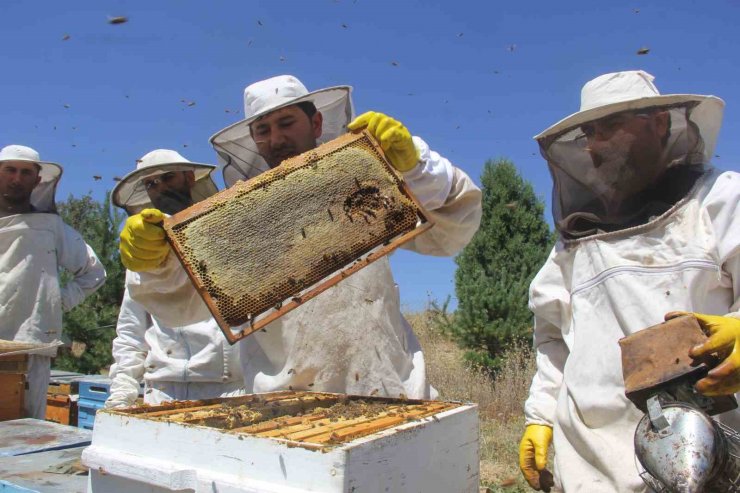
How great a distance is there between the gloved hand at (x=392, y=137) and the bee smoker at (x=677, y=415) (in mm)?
1119

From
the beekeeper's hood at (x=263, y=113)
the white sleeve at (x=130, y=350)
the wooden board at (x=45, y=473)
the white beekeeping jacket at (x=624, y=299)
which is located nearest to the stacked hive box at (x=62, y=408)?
the white sleeve at (x=130, y=350)

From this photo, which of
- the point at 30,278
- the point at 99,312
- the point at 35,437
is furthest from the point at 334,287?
the point at 99,312

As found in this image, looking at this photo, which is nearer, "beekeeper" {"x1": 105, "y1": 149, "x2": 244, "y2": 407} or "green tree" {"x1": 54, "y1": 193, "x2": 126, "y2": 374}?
"beekeeper" {"x1": 105, "y1": 149, "x2": 244, "y2": 407}

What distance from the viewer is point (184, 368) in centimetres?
475

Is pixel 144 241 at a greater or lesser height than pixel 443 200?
lesser

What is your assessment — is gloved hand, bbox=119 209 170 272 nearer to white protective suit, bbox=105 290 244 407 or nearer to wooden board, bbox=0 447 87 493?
wooden board, bbox=0 447 87 493

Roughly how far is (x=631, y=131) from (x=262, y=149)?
168cm

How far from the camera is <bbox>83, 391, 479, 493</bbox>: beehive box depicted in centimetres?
154

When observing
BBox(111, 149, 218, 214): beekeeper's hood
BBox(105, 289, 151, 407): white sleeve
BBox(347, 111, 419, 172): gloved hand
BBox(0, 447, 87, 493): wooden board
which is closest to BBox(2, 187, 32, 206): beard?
BBox(105, 289, 151, 407): white sleeve

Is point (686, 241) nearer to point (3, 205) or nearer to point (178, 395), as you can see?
point (178, 395)

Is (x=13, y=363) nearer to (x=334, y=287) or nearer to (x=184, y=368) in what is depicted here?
(x=184, y=368)

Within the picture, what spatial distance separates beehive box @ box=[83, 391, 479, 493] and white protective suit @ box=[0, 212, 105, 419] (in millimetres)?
4450

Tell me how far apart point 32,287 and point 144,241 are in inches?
162

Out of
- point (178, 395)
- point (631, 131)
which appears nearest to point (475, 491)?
point (631, 131)
